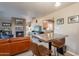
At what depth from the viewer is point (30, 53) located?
2.20 meters

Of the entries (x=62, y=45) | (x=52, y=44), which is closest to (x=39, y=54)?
(x=52, y=44)

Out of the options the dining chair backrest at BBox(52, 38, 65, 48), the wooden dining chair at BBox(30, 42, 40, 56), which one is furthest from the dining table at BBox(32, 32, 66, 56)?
the wooden dining chair at BBox(30, 42, 40, 56)

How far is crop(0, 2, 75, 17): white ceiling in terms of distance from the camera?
6.64ft

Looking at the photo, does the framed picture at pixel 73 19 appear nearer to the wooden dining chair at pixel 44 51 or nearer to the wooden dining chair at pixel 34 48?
the wooden dining chair at pixel 44 51

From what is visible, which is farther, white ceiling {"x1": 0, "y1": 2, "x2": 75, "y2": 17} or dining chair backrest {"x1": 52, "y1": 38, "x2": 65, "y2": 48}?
dining chair backrest {"x1": 52, "y1": 38, "x2": 65, "y2": 48}

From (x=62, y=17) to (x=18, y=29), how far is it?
0.91 meters

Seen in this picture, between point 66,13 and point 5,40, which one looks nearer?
point 66,13

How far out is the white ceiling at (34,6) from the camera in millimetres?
2023

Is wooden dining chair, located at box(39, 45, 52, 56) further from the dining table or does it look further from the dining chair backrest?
the dining chair backrest

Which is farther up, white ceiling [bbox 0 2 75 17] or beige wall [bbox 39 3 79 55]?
white ceiling [bbox 0 2 75 17]

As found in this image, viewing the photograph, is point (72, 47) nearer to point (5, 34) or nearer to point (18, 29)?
point (18, 29)

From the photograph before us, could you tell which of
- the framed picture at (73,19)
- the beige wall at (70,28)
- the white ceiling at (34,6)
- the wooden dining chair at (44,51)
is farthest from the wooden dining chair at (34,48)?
the framed picture at (73,19)

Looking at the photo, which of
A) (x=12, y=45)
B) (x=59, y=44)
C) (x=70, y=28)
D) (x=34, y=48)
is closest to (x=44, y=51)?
(x=34, y=48)

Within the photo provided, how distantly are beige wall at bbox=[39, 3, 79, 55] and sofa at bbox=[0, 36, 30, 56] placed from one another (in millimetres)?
661
